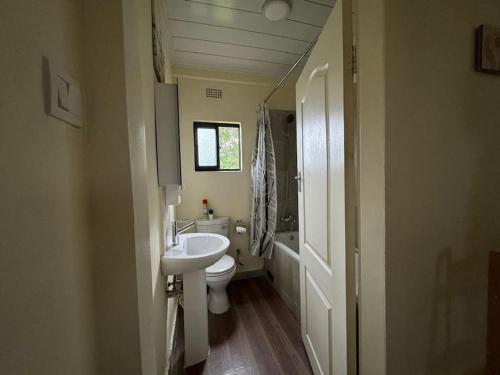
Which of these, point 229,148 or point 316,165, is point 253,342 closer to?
point 316,165

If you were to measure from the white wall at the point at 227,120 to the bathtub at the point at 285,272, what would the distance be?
32 cm

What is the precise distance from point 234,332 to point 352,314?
1.13m

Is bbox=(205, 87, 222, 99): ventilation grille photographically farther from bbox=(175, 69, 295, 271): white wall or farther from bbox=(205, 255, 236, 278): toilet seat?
bbox=(205, 255, 236, 278): toilet seat

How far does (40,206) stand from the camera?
357mm

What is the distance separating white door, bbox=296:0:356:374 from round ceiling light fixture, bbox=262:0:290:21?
0.55 metres

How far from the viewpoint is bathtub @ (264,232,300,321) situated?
173 cm

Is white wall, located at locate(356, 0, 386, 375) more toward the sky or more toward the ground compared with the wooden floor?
more toward the sky

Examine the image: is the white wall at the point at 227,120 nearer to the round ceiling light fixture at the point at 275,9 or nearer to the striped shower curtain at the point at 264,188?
the striped shower curtain at the point at 264,188

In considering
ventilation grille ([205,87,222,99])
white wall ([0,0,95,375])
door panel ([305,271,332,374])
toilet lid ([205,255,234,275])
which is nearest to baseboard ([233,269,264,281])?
toilet lid ([205,255,234,275])

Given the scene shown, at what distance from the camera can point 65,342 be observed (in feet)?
1.36

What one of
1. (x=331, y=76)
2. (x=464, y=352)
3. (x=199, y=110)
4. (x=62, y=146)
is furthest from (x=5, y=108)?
(x=199, y=110)

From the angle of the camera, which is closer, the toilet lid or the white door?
the white door

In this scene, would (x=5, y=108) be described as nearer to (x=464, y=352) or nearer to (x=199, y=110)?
(x=464, y=352)

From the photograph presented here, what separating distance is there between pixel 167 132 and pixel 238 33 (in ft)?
3.83
